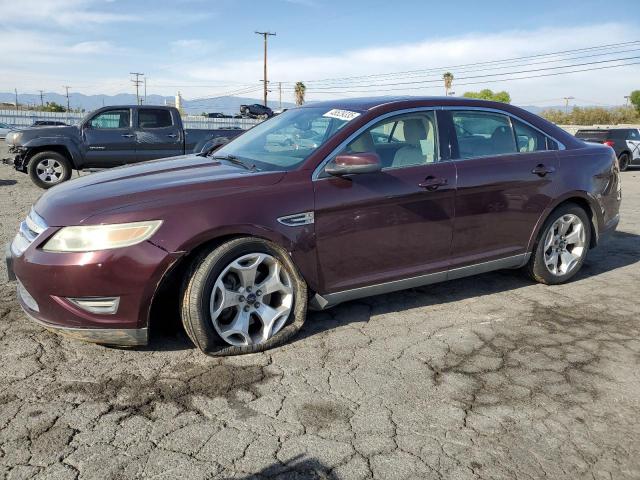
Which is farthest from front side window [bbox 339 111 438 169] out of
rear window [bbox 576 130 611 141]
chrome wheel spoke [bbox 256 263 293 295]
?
rear window [bbox 576 130 611 141]

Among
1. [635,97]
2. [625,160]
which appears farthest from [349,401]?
[635,97]

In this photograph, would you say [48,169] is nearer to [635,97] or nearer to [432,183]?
[432,183]

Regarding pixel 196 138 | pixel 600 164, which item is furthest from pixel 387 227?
pixel 196 138

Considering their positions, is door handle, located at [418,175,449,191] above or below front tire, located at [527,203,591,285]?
above

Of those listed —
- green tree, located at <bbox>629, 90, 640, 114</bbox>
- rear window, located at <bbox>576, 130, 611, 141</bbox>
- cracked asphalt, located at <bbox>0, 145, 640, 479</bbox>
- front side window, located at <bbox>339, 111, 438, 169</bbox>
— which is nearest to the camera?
cracked asphalt, located at <bbox>0, 145, 640, 479</bbox>

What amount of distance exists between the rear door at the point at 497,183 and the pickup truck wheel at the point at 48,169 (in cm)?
924

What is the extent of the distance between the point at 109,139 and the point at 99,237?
9.18 metres

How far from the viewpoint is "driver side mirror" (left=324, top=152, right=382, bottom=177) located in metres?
3.48

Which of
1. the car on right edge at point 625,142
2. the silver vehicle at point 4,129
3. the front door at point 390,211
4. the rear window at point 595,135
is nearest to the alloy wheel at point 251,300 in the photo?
the front door at point 390,211

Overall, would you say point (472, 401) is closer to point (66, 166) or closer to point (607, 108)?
point (66, 166)

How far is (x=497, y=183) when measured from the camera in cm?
427

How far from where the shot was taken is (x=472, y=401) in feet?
9.62

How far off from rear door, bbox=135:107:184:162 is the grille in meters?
8.39

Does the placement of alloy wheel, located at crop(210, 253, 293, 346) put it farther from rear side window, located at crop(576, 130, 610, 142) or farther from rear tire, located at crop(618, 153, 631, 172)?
rear tire, located at crop(618, 153, 631, 172)
